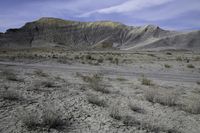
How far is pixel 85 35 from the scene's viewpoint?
167m

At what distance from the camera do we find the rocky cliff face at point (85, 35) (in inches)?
5728

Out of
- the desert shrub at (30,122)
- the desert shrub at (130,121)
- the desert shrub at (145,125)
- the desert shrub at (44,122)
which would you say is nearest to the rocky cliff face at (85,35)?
the desert shrub at (130,121)

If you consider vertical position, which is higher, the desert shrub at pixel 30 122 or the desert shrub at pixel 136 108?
the desert shrub at pixel 30 122

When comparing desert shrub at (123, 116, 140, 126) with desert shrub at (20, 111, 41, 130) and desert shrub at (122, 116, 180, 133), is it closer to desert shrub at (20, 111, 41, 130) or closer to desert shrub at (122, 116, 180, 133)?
desert shrub at (122, 116, 180, 133)

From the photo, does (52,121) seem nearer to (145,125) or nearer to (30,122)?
(30,122)

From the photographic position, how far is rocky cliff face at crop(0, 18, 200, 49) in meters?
146

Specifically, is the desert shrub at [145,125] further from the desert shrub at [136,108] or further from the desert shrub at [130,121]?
the desert shrub at [136,108]

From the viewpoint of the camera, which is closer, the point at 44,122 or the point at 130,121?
the point at 44,122

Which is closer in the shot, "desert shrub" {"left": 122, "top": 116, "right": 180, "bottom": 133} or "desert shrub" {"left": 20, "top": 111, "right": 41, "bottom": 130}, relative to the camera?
"desert shrub" {"left": 20, "top": 111, "right": 41, "bottom": 130}

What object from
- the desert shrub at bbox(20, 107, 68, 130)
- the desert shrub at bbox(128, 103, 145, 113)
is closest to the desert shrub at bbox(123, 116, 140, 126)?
the desert shrub at bbox(128, 103, 145, 113)

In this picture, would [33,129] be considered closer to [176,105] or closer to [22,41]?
[176,105]

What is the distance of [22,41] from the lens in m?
148

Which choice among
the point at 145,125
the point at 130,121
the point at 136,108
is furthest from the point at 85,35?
the point at 145,125

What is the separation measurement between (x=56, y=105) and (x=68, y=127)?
7.19 feet
